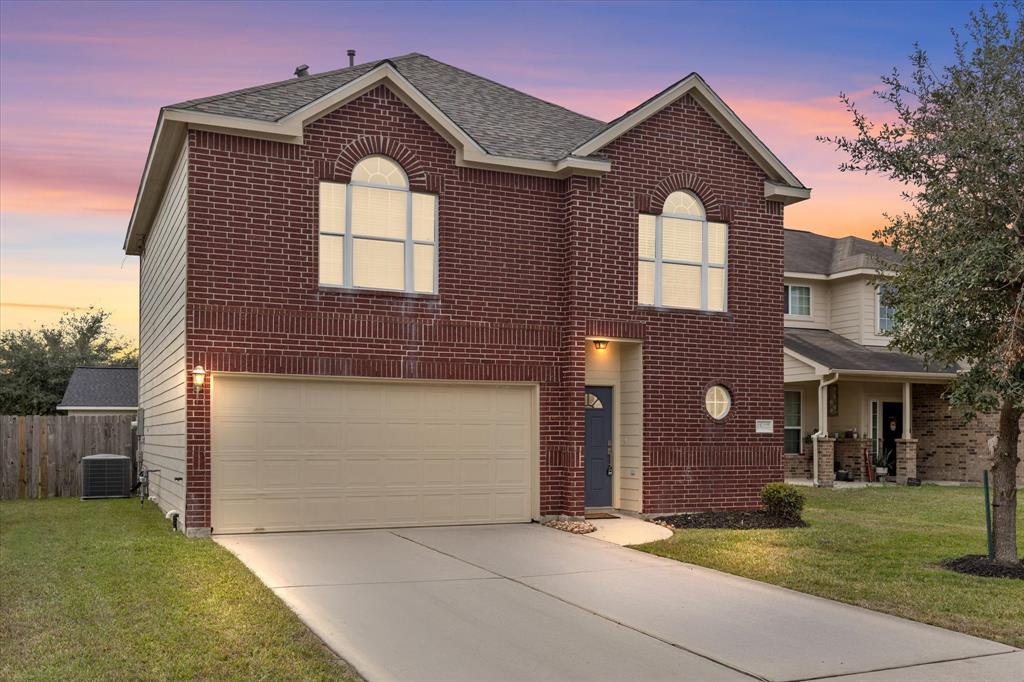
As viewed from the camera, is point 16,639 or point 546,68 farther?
point 546,68

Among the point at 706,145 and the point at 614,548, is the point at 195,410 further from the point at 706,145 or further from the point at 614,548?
the point at 706,145

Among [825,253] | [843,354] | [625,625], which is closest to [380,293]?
[625,625]

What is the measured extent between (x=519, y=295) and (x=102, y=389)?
20495mm

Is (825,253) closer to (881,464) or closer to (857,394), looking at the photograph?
(857,394)

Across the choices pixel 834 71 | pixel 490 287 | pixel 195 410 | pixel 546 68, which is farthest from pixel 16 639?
pixel 834 71

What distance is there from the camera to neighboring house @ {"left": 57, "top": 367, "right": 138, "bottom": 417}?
98.5 feet

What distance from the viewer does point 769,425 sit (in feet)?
57.9

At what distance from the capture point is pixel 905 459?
25.5 m

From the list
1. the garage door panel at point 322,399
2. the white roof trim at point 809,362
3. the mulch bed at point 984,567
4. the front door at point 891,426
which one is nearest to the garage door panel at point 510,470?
the garage door panel at point 322,399

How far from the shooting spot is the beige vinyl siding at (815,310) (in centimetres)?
2831

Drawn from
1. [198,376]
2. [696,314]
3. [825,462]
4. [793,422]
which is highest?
[696,314]

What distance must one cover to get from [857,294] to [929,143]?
17444 mm

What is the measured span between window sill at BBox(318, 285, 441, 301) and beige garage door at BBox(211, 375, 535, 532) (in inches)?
54.9

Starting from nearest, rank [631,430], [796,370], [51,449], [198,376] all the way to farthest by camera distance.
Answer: [198,376] → [631,430] → [51,449] → [796,370]
